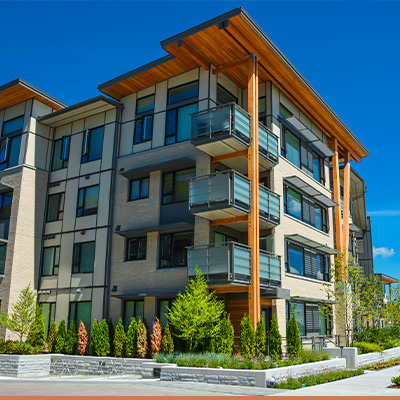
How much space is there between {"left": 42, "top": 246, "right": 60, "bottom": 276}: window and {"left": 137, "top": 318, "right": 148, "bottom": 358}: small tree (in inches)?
307

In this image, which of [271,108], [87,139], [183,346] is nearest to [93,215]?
[87,139]

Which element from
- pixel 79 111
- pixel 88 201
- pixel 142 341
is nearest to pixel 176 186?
pixel 88 201

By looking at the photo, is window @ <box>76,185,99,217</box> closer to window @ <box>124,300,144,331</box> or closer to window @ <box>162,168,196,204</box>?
window @ <box>162,168,196,204</box>

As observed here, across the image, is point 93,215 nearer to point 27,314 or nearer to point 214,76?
point 27,314

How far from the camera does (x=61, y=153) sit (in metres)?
29.8

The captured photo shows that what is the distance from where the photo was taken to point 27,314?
2569 centimetres

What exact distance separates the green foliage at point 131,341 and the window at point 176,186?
6299 mm

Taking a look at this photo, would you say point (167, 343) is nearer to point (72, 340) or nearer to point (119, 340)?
point (119, 340)

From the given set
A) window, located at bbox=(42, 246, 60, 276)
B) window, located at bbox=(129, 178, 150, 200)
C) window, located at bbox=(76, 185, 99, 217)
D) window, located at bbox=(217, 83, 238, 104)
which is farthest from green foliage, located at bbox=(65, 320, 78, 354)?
window, located at bbox=(217, 83, 238, 104)

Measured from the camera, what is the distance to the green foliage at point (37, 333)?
25016 millimetres

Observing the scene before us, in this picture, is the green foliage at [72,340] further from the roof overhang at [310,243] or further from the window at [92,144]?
the roof overhang at [310,243]

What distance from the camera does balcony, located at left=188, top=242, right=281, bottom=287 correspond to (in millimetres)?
20578

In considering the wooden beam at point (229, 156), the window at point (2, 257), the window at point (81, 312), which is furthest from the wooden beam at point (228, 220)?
the window at point (2, 257)

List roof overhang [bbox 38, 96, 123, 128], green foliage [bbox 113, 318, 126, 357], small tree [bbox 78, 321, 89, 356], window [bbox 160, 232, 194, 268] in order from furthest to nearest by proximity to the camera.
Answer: roof overhang [bbox 38, 96, 123, 128], small tree [bbox 78, 321, 89, 356], window [bbox 160, 232, 194, 268], green foliage [bbox 113, 318, 126, 357]
